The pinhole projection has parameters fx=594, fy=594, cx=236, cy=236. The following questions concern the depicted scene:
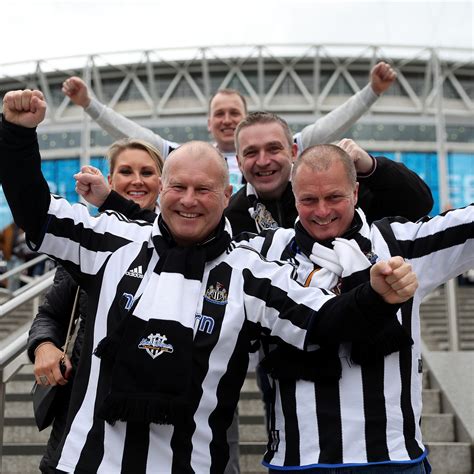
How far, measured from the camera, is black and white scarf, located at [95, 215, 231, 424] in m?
1.93

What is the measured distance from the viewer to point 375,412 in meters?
2.10

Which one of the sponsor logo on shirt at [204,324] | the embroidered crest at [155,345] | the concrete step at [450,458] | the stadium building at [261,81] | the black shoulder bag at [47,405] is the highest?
the stadium building at [261,81]

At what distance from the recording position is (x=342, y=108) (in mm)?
3824

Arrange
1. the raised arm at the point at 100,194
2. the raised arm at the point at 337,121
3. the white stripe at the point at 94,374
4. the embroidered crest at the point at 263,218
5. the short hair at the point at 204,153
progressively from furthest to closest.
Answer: the raised arm at the point at 337,121 → the embroidered crest at the point at 263,218 → the raised arm at the point at 100,194 → the short hair at the point at 204,153 → the white stripe at the point at 94,374

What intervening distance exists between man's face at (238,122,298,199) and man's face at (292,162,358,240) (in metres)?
0.65

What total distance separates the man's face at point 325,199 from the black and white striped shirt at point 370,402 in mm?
149

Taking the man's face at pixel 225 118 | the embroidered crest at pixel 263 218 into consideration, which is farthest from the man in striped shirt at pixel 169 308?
the man's face at pixel 225 118

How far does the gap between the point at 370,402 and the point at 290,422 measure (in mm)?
294

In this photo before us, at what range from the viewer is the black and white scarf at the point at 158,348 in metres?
1.93

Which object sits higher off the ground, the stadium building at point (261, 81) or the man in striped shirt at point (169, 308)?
the stadium building at point (261, 81)

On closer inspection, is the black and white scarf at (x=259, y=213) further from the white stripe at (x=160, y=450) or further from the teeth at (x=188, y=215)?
the white stripe at (x=160, y=450)

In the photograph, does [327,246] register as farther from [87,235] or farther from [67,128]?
[67,128]

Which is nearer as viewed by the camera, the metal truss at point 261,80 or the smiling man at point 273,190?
the smiling man at point 273,190

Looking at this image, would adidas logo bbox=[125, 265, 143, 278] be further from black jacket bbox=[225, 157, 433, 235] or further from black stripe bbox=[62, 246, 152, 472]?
black jacket bbox=[225, 157, 433, 235]
